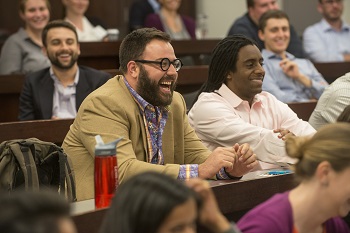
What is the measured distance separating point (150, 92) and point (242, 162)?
476 millimetres

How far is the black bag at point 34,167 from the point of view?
9.00 feet

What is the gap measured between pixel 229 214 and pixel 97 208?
53 centimetres

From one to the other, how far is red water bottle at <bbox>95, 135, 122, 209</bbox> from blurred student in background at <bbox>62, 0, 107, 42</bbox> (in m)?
4.07

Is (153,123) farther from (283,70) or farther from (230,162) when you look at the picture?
(283,70)

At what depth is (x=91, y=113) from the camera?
124 inches

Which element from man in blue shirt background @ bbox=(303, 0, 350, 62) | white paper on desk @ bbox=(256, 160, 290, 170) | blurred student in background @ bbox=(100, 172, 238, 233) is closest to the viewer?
blurred student in background @ bbox=(100, 172, 238, 233)

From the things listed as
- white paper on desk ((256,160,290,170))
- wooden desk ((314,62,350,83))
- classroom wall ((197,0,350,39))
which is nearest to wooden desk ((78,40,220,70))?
wooden desk ((314,62,350,83))

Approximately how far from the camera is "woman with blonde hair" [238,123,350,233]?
2.07 m

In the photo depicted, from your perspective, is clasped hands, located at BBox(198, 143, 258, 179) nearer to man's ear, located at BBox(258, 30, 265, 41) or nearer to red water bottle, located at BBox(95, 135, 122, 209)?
red water bottle, located at BBox(95, 135, 122, 209)

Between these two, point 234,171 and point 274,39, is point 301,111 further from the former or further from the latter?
point 234,171

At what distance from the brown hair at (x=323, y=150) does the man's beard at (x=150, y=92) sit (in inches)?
44.1

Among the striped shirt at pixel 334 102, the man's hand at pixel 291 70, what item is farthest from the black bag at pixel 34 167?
the man's hand at pixel 291 70

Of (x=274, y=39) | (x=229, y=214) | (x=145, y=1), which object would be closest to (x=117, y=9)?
(x=145, y=1)

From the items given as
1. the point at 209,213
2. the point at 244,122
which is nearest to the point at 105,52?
the point at 244,122
